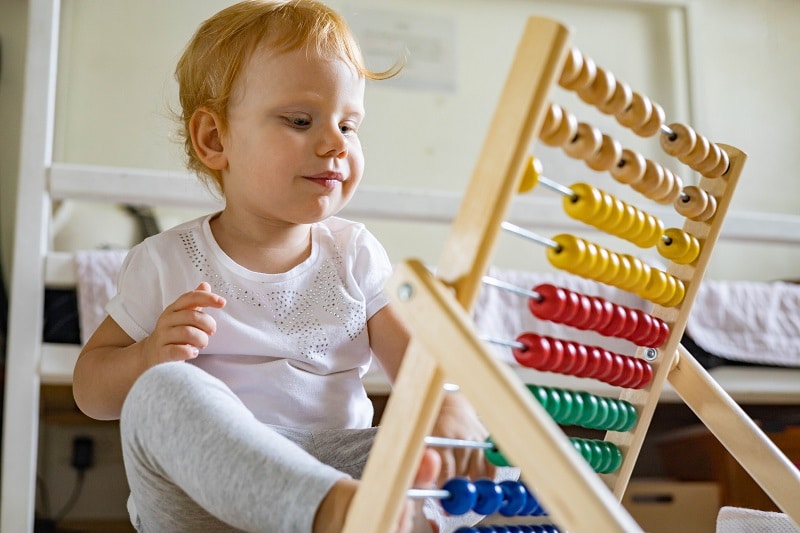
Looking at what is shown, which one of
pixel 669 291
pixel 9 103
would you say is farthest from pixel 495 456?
pixel 9 103

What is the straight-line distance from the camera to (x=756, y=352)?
5.51 feet

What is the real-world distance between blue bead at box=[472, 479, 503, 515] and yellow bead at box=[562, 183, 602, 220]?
0.22 meters

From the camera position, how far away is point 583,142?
706mm

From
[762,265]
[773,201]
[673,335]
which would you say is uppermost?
[773,201]

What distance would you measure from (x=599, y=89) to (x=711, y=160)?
21 cm

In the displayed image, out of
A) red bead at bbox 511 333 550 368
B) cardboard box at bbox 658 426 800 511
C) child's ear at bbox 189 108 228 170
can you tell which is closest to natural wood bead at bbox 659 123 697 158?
red bead at bbox 511 333 550 368

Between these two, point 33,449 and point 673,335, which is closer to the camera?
point 673,335

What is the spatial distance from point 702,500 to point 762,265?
3.63ft

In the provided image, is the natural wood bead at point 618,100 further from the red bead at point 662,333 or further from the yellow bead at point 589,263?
the red bead at point 662,333

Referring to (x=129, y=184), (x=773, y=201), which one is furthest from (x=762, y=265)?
(x=129, y=184)

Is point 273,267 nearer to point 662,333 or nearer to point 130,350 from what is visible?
point 130,350

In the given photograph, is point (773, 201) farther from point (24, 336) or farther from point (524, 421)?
point (524, 421)

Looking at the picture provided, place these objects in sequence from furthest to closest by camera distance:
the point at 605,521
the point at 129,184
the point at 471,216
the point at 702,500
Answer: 1. the point at 702,500
2. the point at 129,184
3. the point at 471,216
4. the point at 605,521

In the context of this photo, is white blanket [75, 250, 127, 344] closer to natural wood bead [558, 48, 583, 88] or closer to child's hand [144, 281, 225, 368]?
child's hand [144, 281, 225, 368]
